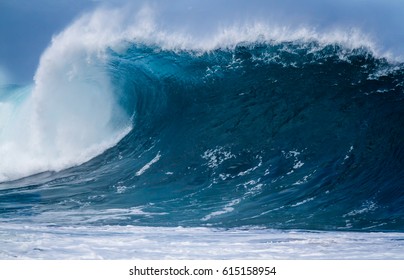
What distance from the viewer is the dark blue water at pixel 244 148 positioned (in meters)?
3.59

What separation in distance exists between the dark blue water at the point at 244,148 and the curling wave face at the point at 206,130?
1 centimetres

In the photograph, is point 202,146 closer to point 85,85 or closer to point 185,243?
point 185,243

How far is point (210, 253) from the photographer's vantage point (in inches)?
112

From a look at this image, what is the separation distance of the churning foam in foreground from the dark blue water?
117 millimetres

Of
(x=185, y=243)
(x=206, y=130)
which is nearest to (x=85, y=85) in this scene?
(x=206, y=130)

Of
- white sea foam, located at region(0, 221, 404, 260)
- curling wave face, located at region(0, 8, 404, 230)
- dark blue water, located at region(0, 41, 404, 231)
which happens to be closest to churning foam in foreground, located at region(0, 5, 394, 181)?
curling wave face, located at region(0, 8, 404, 230)

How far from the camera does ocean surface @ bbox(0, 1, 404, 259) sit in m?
3.20

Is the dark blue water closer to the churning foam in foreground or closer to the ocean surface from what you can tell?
the ocean surface

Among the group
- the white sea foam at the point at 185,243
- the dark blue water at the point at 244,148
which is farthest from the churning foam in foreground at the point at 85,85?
the white sea foam at the point at 185,243

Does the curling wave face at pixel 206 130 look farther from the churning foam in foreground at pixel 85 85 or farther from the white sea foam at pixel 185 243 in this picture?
the white sea foam at pixel 185 243

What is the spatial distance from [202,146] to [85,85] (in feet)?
5.61

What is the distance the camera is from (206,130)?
15.3ft
